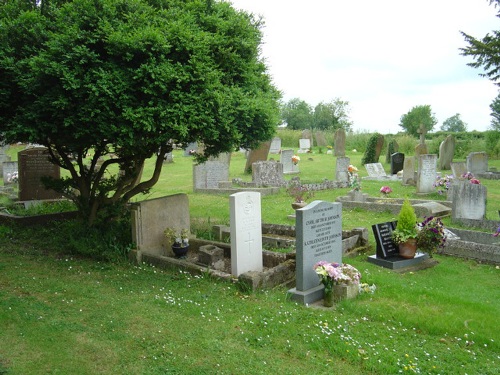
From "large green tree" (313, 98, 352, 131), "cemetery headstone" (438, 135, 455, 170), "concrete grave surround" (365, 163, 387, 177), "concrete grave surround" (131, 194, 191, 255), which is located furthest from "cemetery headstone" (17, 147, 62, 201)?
"large green tree" (313, 98, 352, 131)

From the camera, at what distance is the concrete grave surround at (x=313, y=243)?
6.43m

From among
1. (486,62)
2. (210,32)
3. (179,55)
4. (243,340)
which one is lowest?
(243,340)

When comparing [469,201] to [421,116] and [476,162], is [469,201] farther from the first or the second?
[421,116]

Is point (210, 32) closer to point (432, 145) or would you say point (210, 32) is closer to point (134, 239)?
point (134, 239)

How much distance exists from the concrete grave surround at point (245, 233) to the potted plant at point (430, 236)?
2.94m

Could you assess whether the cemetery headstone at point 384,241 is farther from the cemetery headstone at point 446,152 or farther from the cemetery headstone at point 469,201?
the cemetery headstone at point 446,152

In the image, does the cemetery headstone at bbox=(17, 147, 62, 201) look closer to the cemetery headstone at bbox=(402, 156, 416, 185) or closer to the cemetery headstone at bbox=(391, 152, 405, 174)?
the cemetery headstone at bbox=(402, 156, 416, 185)

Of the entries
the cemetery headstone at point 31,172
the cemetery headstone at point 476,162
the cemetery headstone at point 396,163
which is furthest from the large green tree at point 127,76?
the cemetery headstone at point 476,162

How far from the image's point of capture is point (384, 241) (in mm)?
8297

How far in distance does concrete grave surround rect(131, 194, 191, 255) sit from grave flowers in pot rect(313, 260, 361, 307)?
340cm

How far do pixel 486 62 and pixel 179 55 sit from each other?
23.8 m

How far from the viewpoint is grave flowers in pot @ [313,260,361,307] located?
→ 6.19m

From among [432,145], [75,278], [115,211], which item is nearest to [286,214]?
[115,211]

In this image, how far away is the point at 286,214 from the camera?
1298 centimetres
